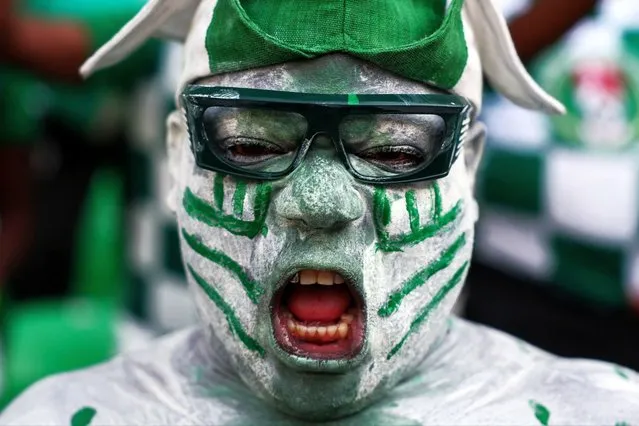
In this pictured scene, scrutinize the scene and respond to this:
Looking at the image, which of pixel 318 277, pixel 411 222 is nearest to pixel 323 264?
pixel 318 277

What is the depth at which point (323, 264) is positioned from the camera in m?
1.18

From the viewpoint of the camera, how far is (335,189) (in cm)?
118

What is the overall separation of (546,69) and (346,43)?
1.62m

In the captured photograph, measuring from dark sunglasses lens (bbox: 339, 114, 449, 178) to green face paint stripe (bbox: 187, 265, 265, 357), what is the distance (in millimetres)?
247

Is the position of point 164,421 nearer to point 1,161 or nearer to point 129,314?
point 129,314

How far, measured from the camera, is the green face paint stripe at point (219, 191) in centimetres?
128

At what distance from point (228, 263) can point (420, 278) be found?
25cm

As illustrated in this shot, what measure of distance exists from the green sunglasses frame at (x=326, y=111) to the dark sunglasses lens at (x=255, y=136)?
0.01 meters

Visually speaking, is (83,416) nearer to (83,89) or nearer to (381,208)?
(381,208)

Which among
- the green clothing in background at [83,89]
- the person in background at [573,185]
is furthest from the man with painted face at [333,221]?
the green clothing in background at [83,89]

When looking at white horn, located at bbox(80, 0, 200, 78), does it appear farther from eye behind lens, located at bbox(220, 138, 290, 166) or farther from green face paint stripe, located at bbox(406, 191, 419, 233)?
green face paint stripe, located at bbox(406, 191, 419, 233)

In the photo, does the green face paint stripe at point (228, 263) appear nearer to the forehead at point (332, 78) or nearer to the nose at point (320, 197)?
the nose at point (320, 197)

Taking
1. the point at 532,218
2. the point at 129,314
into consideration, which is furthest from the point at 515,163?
the point at 129,314

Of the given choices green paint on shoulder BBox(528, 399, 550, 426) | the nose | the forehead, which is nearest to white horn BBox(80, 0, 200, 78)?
the forehead
